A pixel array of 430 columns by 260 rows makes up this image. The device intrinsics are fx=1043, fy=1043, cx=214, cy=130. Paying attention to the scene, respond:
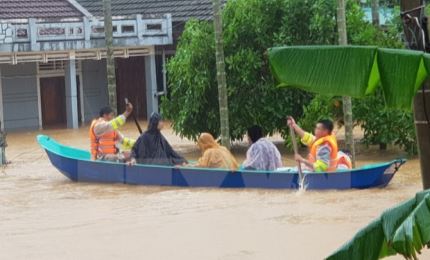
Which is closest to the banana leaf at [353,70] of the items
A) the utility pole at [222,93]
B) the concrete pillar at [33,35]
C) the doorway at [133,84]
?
the utility pole at [222,93]

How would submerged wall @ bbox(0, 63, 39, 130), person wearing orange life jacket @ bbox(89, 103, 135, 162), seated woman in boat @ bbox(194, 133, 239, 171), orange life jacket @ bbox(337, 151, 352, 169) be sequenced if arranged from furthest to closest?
submerged wall @ bbox(0, 63, 39, 130), person wearing orange life jacket @ bbox(89, 103, 135, 162), seated woman in boat @ bbox(194, 133, 239, 171), orange life jacket @ bbox(337, 151, 352, 169)

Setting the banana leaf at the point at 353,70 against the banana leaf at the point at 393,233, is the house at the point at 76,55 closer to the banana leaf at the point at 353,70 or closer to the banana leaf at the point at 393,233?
the banana leaf at the point at 353,70

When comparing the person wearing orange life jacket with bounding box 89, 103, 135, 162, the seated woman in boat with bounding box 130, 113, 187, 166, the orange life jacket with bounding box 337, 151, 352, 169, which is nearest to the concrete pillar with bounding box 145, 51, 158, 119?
the person wearing orange life jacket with bounding box 89, 103, 135, 162

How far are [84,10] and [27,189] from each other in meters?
15.1

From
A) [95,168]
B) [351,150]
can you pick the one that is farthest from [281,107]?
[95,168]

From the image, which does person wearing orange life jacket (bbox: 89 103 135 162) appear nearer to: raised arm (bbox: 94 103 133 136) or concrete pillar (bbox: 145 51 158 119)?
Result: raised arm (bbox: 94 103 133 136)

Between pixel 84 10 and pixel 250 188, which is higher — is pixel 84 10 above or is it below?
above

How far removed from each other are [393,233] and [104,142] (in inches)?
481

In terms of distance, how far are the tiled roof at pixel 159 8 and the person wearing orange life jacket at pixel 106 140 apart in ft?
42.6

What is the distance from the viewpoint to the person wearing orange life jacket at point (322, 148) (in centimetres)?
1427

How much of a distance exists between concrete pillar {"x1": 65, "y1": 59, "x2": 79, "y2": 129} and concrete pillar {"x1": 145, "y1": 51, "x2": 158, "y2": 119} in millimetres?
2413

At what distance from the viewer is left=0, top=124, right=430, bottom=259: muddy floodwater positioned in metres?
11.4

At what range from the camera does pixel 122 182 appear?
55.3ft

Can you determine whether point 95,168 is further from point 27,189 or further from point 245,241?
point 245,241
